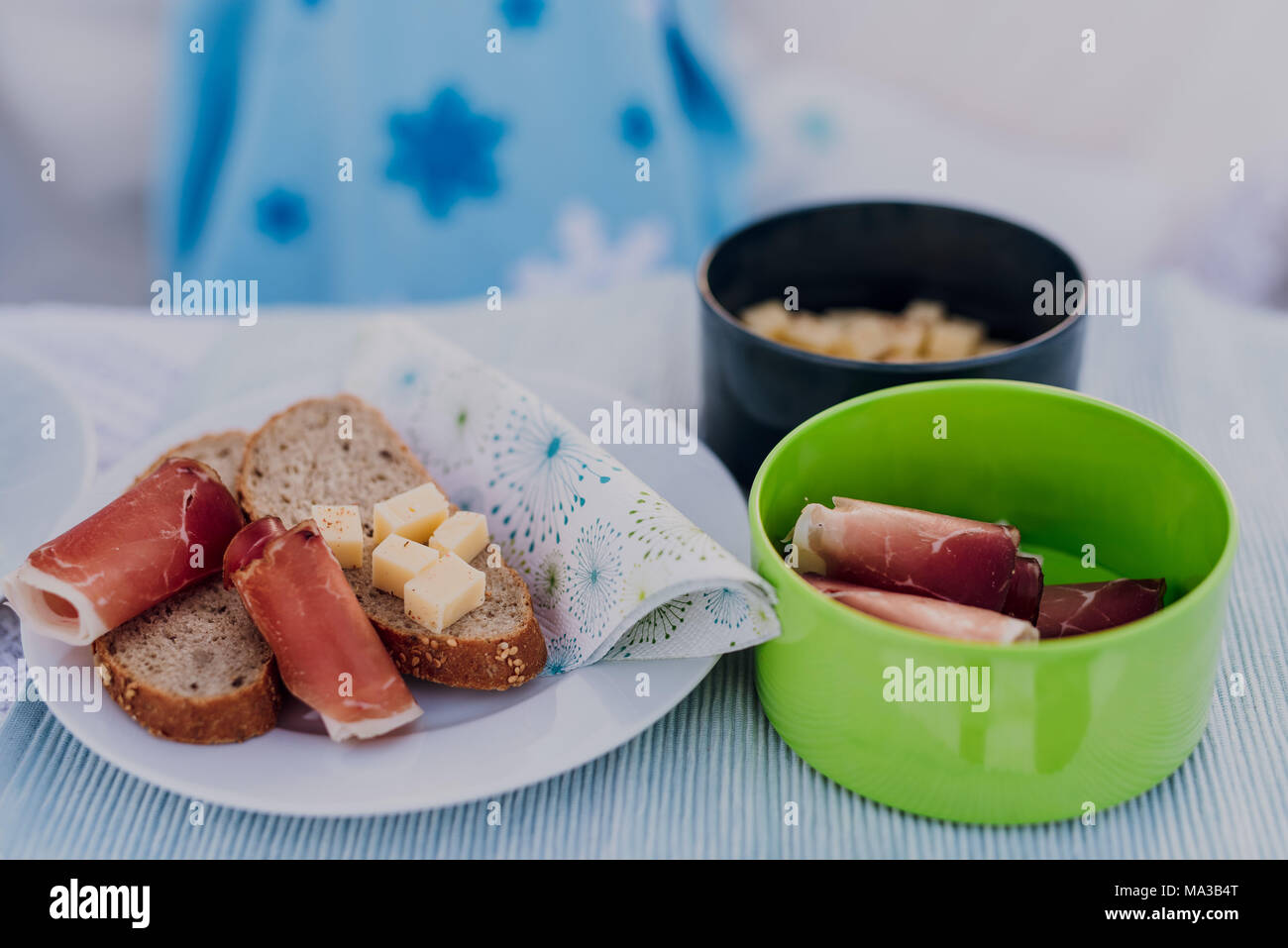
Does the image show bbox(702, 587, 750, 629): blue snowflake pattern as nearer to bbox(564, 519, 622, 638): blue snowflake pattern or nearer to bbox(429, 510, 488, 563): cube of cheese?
bbox(564, 519, 622, 638): blue snowflake pattern

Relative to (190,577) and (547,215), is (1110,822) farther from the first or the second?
(547,215)

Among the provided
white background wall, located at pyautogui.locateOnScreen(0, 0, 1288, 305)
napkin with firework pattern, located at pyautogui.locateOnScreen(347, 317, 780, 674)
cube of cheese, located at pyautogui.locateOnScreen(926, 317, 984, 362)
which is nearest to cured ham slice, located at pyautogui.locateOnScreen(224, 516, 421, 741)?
napkin with firework pattern, located at pyautogui.locateOnScreen(347, 317, 780, 674)

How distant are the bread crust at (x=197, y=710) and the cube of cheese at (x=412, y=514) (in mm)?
164

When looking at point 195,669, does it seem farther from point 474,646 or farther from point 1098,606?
point 1098,606

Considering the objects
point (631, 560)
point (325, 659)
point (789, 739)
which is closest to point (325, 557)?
point (325, 659)

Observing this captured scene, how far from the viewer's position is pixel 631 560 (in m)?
0.83

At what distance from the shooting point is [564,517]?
A: 918 millimetres

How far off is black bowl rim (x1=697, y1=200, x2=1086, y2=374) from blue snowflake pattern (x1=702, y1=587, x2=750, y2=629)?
0.23 m

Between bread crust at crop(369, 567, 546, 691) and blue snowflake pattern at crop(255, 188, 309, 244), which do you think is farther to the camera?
blue snowflake pattern at crop(255, 188, 309, 244)

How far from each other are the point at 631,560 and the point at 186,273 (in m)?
1.50

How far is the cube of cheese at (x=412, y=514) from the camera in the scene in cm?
91

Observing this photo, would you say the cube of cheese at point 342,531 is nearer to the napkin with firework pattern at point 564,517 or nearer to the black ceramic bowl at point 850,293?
the napkin with firework pattern at point 564,517

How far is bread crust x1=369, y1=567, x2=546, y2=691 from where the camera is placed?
2.66 feet

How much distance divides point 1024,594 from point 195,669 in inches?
23.5
